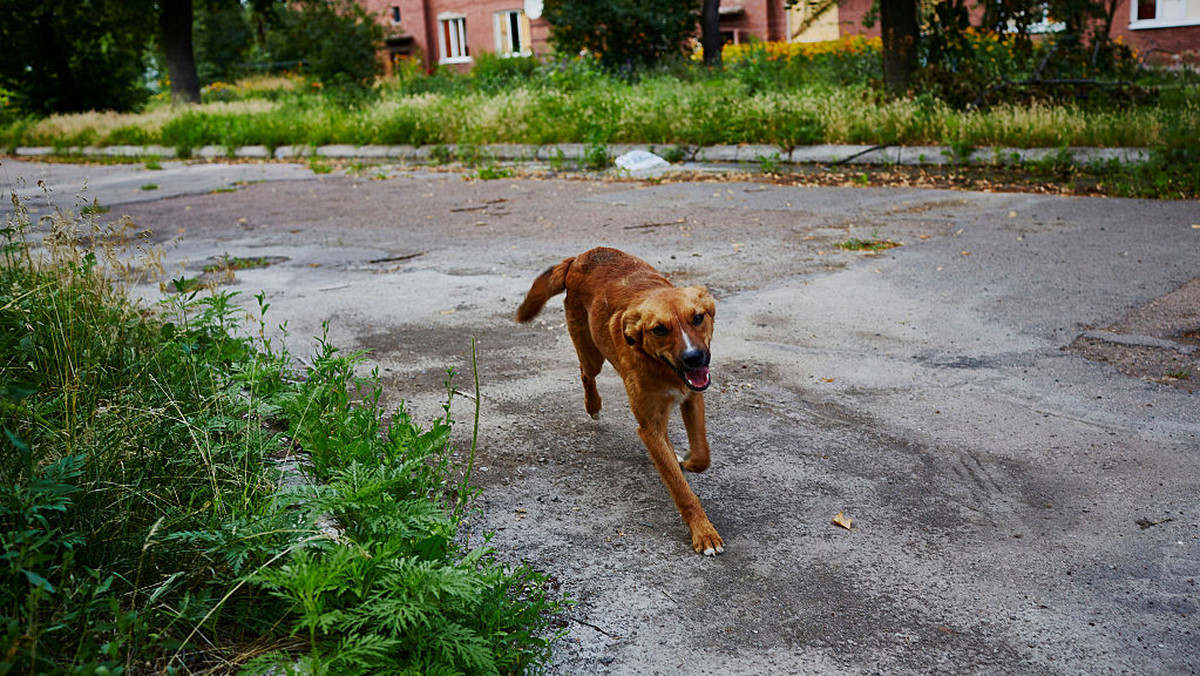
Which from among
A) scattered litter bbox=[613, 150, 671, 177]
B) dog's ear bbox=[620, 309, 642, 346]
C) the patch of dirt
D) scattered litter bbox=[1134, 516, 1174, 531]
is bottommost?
scattered litter bbox=[1134, 516, 1174, 531]

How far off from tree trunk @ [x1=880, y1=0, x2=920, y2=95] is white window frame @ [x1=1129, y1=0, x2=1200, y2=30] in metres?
12.9

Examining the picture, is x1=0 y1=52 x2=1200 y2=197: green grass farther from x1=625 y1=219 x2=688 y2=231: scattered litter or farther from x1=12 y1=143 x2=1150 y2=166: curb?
x1=625 y1=219 x2=688 y2=231: scattered litter

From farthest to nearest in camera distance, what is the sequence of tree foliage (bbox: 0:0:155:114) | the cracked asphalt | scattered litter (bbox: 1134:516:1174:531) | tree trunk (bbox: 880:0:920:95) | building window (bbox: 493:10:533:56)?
1. building window (bbox: 493:10:533:56)
2. tree foliage (bbox: 0:0:155:114)
3. tree trunk (bbox: 880:0:920:95)
4. scattered litter (bbox: 1134:516:1174:531)
5. the cracked asphalt

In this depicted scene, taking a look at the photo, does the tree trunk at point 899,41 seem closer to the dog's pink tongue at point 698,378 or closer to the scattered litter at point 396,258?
the scattered litter at point 396,258

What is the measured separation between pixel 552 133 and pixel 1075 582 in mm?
12788

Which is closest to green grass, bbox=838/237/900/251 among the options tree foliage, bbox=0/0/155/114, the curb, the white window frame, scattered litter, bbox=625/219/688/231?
scattered litter, bbox=625/219/688/231

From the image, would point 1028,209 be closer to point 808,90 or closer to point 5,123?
point 808,90

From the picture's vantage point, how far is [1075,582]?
2941 millimetres

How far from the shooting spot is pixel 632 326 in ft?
10.9

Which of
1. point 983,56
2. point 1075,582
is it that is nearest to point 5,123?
point 983,56

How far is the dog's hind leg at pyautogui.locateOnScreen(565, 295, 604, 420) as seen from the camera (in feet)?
13.7

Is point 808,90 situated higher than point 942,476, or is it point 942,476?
point 808,90

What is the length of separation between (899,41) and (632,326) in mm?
11200

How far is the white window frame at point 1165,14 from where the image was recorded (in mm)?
22500
